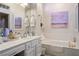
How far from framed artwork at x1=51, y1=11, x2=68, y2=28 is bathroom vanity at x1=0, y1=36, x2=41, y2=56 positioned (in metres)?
0.41

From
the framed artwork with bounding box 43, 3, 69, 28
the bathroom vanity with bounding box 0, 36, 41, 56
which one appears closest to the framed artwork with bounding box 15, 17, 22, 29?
the bathroom vanity with bounding box 0, 36, 41, 56

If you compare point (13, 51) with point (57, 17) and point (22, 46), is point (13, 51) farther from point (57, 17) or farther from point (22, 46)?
point (57, 17)

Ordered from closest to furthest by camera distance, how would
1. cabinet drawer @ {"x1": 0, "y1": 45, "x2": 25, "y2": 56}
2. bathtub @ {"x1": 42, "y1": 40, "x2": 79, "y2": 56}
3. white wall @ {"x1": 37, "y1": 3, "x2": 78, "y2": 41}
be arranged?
cabinet drawer @ {"x1": 0, "y1": 45, "x2": 25, "y2": 56}, bathtub @ {"x1": 42, "y1": 40, "x2": 79, "y2": 56}, white wall @ {"x1": 37, "y1": 3, "x2": 78, "y2": 41}

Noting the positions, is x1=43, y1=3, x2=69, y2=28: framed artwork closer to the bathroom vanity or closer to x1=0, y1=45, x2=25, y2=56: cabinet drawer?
the bathroom vanity

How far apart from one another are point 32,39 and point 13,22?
50 cm

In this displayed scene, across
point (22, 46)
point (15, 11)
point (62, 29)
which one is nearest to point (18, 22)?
point (15, 11)

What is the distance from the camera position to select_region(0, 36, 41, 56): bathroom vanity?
177 centimetres

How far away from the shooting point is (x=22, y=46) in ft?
7.16

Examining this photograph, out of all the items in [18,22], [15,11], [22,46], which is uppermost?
[15,11]

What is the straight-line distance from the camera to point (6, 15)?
2.25 metres

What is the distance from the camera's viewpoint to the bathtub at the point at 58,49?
2.30 m

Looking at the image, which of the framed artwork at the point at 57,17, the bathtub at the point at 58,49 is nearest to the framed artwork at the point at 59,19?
the framed artwork at the point at 57,17

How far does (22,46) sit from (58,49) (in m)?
0.82

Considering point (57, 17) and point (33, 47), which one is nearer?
point (57, 17)
